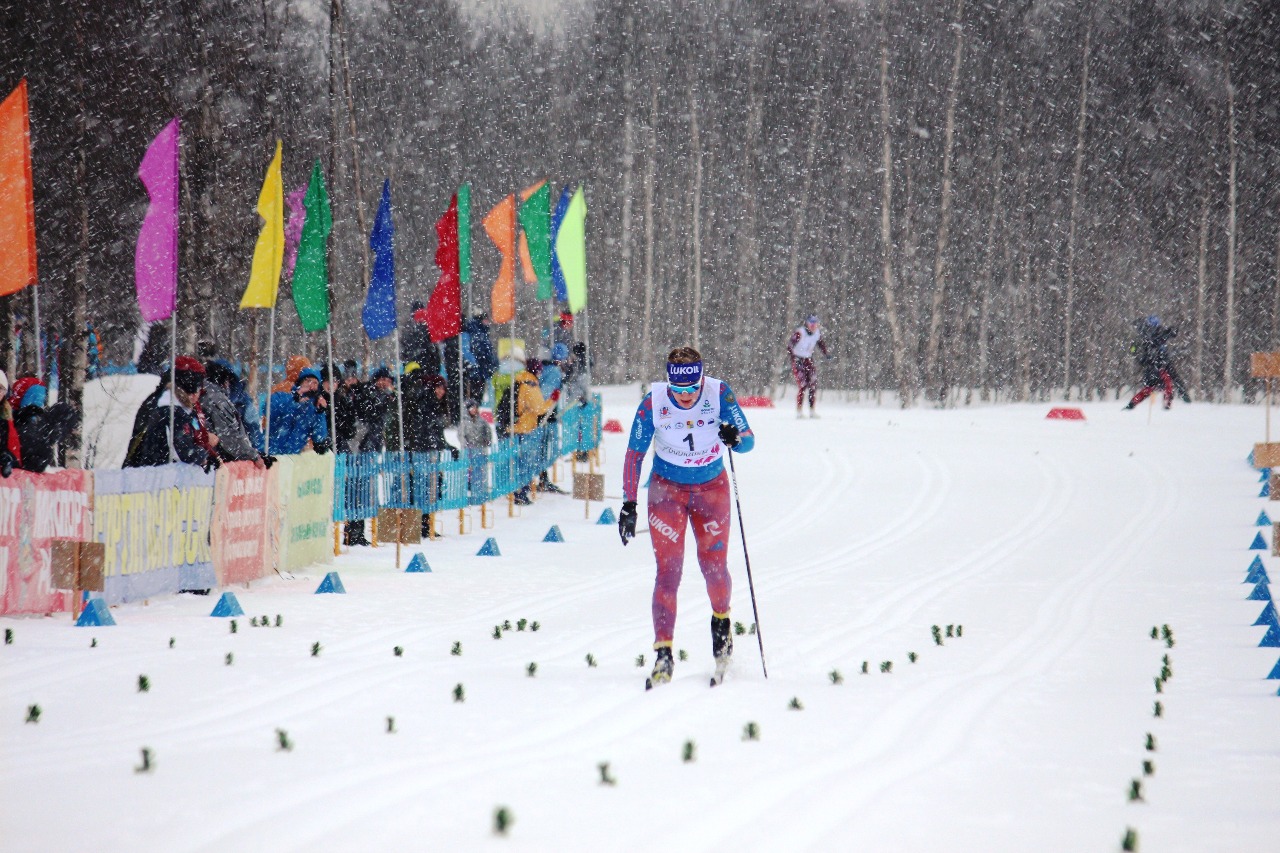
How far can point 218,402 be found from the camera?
435 inches

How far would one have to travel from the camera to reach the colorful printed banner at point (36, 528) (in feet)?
28.7

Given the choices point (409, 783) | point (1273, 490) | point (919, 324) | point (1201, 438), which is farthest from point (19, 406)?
point (919, 324)

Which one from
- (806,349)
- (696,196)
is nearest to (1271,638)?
(806,349)

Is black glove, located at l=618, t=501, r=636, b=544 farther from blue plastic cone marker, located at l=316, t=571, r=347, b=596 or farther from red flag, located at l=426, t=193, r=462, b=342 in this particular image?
red flag, located at l=426, t=193, r=462, b=342

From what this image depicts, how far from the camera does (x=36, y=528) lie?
8.92 meters

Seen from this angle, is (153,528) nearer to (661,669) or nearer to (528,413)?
(661,669)

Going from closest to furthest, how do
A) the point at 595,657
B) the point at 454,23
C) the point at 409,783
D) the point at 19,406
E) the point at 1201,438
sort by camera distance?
1. the point at 409,783
2. the point at 595,657
3. the point at 19,406
4. the point at 1201,438
5. the point at 454,23

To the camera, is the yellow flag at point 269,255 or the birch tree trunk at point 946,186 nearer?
the yellow flag at point 269,255

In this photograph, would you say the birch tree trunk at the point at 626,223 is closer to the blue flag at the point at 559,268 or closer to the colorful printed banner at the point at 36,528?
the blue flag at the point at 559,268

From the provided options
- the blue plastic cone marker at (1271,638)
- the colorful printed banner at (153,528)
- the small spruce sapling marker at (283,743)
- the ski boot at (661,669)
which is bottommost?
the blue plastic cone marker at (1271,638)

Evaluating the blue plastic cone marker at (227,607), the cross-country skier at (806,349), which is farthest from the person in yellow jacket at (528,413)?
the blue plastic cone marker at (227,607)

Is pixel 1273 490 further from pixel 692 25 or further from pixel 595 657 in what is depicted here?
Answer: pixel 692 25

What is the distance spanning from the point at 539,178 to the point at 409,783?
1633 inches

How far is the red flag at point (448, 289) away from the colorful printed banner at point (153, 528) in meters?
5.05
